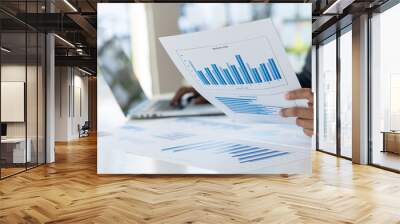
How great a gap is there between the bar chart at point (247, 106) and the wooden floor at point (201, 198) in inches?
39.7

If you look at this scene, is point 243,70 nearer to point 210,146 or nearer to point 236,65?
point 236,65

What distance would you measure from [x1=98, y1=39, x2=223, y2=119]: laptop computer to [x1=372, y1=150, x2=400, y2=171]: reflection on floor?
322 centimetres

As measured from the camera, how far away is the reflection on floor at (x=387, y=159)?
655cm

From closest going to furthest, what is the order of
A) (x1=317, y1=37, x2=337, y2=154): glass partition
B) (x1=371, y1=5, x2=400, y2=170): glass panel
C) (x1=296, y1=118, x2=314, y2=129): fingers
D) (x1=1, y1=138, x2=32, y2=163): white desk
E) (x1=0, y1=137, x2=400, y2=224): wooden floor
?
(x1=0, y1=137, x2=400, y2=224): wooden floor → (x1=296, y1=118, x2=314, y2=129): fingers → (x1=1, y1=138, x2=32, y2=163): white desk → (x1=371, y1=5, x2=400, y2=170): glass panel → (x1=317, y1=37, x2=337, y2=154): glass partition

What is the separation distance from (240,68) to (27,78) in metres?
3.60

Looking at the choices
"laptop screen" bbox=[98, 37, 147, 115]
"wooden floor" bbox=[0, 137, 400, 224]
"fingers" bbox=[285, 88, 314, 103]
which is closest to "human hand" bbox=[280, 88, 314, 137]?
"fingers" bbox=[285, 88, 314, 103]

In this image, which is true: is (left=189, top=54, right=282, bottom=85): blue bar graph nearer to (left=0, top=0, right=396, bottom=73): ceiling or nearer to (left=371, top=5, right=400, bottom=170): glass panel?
(left=0, top=0, right=396, bottom=73): ceiling

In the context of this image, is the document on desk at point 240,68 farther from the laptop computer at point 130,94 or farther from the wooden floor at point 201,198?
the wooden floor at point 201,198

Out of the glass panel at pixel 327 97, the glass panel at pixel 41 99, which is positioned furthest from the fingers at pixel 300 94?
the glass panel at pixel 41 99

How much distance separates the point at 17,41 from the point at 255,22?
12.2ft

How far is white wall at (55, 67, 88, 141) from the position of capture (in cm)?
1385

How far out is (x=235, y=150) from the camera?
5.73 metres

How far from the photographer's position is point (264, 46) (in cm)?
547

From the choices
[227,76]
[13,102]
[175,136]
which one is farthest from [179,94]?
[13,102]
